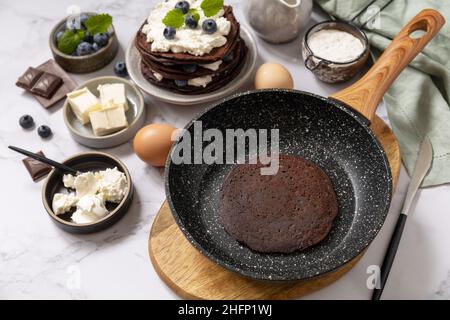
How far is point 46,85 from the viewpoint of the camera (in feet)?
4.02

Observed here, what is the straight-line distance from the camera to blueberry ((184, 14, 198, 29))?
1116mm

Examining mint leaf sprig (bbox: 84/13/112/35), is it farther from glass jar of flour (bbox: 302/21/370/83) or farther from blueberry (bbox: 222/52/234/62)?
glass jar of flour (bbox: 302/21/370/83)

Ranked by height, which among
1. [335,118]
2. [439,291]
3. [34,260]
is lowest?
[34,260]

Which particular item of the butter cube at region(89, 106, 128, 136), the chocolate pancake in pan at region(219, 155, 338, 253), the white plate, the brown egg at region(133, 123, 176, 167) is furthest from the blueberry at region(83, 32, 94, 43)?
the chocolate pancake in pan at region(219, 155, 338, 253)

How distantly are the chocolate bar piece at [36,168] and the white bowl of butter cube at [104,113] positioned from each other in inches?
3.7

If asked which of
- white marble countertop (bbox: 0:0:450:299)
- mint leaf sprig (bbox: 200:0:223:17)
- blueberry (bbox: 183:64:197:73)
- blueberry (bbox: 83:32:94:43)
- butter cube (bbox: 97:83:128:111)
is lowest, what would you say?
white marble countertop (bbox: 0:0:450:299)

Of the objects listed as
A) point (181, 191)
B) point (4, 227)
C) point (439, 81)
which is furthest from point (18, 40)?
point (439, 81)

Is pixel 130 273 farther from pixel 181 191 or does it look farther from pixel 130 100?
pixel 130 100

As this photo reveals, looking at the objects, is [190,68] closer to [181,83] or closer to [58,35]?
[181,83]

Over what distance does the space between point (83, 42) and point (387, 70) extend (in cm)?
70

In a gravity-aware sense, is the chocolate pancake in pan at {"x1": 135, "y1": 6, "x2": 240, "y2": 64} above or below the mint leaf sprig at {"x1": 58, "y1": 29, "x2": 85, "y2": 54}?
above

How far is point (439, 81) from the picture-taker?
1.21 meters

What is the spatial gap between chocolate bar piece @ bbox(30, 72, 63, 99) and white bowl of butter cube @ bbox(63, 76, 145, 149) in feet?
0.23
